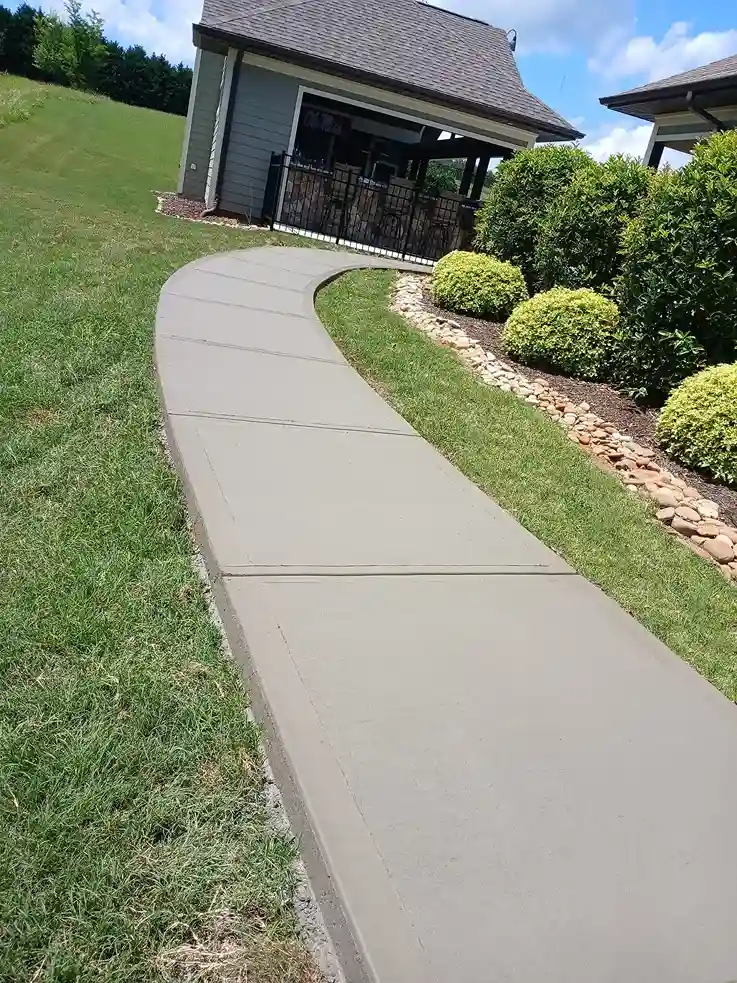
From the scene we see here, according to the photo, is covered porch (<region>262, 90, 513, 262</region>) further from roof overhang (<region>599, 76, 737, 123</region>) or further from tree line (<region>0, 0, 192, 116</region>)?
tree line (<region>0, 0, 192, 116</region>)

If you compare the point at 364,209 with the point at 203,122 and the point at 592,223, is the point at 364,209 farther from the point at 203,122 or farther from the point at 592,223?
the point at 592,223

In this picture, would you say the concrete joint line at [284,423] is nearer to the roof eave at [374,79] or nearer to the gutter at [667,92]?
the gutter at [667,92]

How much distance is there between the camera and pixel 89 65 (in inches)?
1587

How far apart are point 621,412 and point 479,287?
9.33ft

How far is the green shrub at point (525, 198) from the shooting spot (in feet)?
30.7

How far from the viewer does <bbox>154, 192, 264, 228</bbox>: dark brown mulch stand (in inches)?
515

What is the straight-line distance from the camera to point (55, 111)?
28141 millimetres

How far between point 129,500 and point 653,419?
4719 millimetres

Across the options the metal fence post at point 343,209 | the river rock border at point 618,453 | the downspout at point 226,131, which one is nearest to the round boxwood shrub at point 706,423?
the river rock border at point 618,453

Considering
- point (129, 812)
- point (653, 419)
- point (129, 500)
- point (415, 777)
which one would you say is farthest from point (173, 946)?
point (653, 419)

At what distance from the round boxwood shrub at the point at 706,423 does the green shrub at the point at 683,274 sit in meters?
0.67

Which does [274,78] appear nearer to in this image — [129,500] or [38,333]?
[38,333]

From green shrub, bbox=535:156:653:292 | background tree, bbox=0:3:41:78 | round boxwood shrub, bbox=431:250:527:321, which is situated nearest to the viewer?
green shrub, bbox=535:156:653:292

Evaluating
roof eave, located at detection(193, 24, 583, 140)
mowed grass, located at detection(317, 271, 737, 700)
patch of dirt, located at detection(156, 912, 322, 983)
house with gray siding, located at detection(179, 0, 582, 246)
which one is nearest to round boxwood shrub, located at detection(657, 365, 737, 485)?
mowed grass, located at detection(317, 271, 737, 700)
